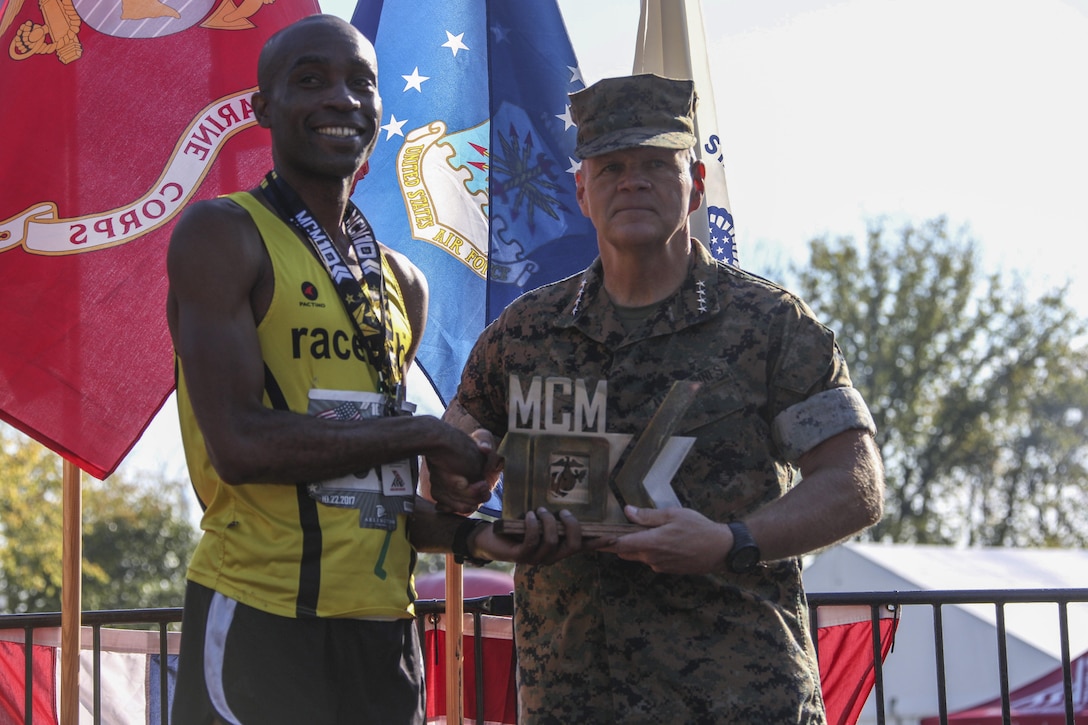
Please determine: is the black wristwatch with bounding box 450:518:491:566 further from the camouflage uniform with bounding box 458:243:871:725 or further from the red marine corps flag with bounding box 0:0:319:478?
the red marine corps flag with bounding box 0:0:319:478

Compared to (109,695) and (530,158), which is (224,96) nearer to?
(530,158)

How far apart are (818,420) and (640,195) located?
72 cm

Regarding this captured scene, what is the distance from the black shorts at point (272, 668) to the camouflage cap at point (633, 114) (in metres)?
1.36

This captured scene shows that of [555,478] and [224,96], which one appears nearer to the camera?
[555,478]

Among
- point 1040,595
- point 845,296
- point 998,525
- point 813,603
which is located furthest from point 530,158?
point 998,525

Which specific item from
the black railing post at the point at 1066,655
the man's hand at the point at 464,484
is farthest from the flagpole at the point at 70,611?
the black railing post at the point at 1066,655

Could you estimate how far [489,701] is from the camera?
537cm

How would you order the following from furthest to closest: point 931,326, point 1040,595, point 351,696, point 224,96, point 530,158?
point 931,326 → point 530,158 → point 224,96 → point 1040,595 → point 351,696

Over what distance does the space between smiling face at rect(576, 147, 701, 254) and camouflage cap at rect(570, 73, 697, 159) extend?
0.10 ft

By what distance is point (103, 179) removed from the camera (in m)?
4.86

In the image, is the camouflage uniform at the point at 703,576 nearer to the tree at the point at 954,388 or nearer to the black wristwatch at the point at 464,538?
the black wristwatch at the point at 464,538

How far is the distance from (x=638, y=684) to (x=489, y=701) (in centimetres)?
258

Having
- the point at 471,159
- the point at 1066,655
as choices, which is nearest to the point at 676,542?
the point at 1066,655

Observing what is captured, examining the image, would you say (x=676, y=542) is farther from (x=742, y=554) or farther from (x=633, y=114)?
(x=633, y=114)
